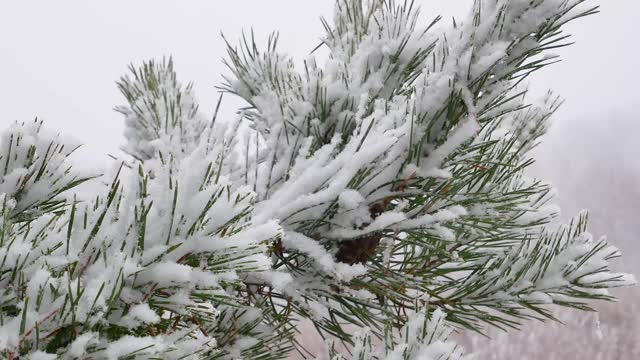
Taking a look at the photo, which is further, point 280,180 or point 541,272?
Answer: point 541,272

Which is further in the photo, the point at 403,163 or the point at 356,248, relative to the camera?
the point at 356,248

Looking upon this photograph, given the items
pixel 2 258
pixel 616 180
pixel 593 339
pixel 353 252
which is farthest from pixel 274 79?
pixel 616 180

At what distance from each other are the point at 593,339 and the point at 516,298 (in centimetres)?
1020

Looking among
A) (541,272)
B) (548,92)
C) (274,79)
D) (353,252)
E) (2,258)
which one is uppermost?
(548,92)

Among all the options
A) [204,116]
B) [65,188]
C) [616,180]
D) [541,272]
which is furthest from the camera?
[616,180]

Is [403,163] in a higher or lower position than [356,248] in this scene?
higher

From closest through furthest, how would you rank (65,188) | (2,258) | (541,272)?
(2,258) < (65,188) < (541,272)

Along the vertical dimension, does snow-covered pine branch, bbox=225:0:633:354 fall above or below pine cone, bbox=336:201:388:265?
above

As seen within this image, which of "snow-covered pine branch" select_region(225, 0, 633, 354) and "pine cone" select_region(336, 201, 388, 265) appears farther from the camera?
"pine cone" select_region(336, 201, 388, 265)

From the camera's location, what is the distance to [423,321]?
0.83 meters

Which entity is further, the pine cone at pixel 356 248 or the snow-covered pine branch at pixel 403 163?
the pine cone at pixel 356 248

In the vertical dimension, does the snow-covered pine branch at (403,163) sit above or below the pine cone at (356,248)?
above

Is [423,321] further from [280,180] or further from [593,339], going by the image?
[593,339]

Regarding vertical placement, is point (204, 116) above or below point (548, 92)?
below
